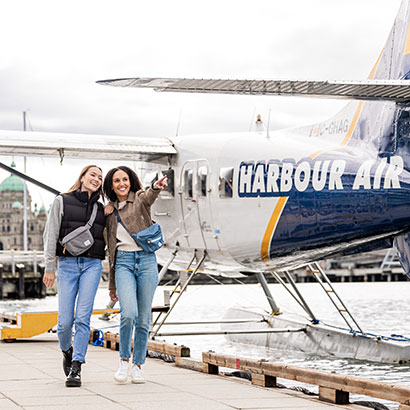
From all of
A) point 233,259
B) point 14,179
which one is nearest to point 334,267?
point 14,179

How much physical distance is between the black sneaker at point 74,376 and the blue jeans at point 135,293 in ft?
1.39

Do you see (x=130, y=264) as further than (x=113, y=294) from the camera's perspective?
Answer: No

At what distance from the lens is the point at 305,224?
1073 centimetres

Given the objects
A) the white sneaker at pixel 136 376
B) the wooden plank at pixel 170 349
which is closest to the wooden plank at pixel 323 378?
the wooden plank at pixel 170 349

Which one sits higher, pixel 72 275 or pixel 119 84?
pixel 119 84

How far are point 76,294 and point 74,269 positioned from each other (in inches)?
9.0

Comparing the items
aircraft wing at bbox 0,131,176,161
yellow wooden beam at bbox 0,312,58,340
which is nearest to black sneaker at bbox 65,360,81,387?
yellow wooden beam at bbox 0,312,58,340

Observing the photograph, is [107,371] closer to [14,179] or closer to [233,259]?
[233,259]

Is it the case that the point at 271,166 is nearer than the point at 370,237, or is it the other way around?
the point at 370,237

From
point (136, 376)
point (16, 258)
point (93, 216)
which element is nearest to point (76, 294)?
point (93, 216)

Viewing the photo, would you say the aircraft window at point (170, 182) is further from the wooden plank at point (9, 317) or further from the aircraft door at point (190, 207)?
the wooden plank at point (9, 317)

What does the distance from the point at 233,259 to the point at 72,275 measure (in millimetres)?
5617

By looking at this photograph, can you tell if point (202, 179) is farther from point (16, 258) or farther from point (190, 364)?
point (16, 258)

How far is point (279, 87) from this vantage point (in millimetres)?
7871
